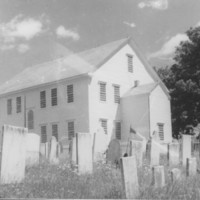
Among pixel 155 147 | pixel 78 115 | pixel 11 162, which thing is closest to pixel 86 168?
pixel 11 162

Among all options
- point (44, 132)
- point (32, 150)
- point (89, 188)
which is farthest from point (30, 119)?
point (89, 188)

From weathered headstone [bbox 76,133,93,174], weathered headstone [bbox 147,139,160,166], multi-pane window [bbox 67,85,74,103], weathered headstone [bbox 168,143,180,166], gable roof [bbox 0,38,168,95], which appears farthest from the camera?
gable roof [bbox 0,38,168,95]

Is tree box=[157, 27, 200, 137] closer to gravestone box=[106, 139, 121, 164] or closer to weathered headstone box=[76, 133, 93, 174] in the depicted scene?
gravestone box=[106, 139, 121, 164]

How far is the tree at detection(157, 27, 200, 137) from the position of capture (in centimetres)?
3631

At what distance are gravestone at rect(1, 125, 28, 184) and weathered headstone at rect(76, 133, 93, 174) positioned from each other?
6.06 ft

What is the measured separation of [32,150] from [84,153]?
302 cm

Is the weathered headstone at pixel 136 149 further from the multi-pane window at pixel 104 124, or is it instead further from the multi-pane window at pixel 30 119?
the multi-pane window at pixel 30 119

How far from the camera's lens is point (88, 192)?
25.3 ft

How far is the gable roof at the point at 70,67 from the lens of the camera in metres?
31.8

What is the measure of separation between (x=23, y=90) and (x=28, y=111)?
5.50ft

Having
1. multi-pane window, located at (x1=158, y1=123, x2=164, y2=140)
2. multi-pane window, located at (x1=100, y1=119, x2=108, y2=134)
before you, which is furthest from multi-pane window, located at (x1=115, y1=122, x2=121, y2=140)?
multi-pane window, located at (x1=158, y1=123, x2=164, y2=140)

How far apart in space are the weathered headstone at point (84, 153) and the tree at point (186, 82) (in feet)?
87.3

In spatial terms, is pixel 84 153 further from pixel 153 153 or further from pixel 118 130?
pixel 118 130

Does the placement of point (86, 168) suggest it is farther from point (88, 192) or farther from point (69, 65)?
point (69, 65)
